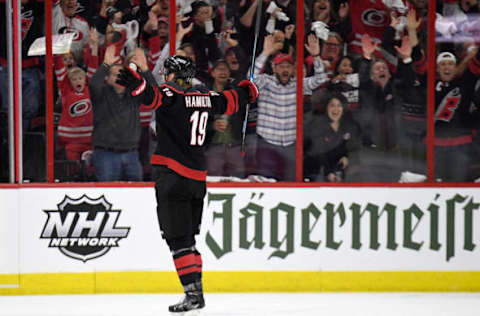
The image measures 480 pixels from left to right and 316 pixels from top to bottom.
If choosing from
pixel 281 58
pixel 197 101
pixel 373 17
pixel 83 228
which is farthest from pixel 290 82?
pixel 83 228

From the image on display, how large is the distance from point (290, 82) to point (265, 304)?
1950 millimetres

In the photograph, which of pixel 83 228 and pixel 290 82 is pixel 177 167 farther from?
pixel 290 82

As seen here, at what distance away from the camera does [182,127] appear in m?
5.60

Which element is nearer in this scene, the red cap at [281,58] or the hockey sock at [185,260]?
the hockey sock at [185,260]

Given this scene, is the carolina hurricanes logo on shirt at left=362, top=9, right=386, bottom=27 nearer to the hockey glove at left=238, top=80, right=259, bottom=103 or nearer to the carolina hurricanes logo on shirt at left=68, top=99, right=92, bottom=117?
the hockey glove at left=238, top=80, right=259, bottom=103

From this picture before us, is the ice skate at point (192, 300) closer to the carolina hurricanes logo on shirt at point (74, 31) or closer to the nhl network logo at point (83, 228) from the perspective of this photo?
the nhl network logo at point (83, 228)

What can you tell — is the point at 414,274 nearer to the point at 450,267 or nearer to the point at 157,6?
the point at 450,267

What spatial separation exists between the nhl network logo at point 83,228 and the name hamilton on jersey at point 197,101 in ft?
5.03

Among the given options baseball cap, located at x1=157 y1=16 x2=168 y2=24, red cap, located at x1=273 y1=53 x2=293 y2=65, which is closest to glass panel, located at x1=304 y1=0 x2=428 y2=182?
red cap, located at x1=273 y1=53 x2=293 y2=65

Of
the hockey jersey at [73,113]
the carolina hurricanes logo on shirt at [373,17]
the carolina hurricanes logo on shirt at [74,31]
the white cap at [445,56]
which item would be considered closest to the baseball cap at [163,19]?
the carolina hurricanes logo on shirt at [74,31]

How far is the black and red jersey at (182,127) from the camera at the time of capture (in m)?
5.57

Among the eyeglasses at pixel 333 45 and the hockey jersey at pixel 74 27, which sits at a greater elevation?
the hockey jersey at pixel 74 27

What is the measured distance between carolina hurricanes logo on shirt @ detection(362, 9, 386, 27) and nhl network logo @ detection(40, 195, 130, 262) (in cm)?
267

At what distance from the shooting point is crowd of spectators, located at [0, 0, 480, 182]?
7.00 meters
